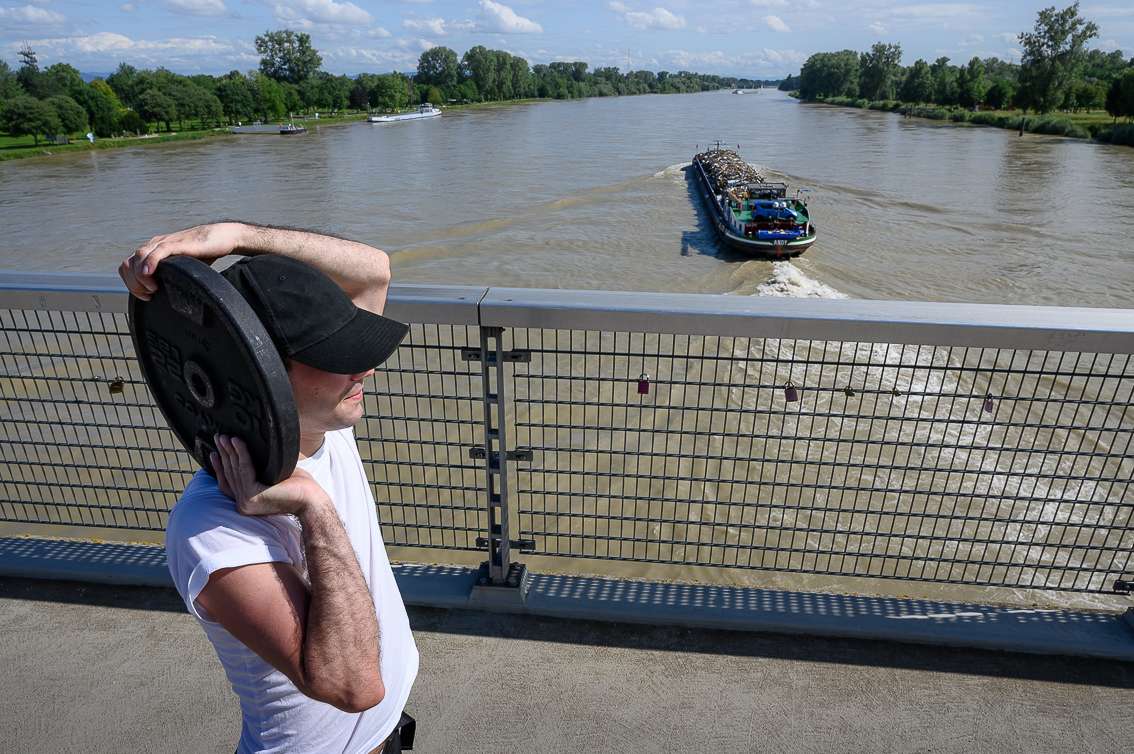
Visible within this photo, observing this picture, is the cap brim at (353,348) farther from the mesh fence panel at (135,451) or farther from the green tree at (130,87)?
the green tree at (130,87)

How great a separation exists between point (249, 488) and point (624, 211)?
2742cm

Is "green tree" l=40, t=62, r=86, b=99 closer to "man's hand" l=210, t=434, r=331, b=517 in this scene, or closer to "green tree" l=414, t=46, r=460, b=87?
"green tree" l=414, t=46, r=460, b=87

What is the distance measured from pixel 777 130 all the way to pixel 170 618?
Result: 6865 centimetres

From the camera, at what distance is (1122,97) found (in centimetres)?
5738

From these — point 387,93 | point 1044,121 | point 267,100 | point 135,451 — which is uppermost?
point 1044,121

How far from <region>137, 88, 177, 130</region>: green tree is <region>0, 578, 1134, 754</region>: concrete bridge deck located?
80044mm

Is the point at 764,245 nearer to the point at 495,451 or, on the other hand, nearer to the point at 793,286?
the point at 793,286

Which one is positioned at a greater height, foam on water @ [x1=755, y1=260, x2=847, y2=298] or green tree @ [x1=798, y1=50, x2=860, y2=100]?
green tree @ [x1=798, y1=50, x2=860, y2=100]

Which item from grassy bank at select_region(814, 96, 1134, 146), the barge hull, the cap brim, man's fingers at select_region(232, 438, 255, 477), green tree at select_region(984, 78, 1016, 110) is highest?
the cap brim

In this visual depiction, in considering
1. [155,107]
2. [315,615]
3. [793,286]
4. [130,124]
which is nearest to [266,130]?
[155,107]

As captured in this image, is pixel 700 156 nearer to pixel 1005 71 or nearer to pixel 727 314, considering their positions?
pixel 727 314

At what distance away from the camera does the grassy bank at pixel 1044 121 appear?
50.0 meters

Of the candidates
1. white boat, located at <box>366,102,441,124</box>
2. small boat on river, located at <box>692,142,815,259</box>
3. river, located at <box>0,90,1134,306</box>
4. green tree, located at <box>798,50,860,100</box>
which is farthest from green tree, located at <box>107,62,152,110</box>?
green tree, located at <box>798,50,860,100</box>

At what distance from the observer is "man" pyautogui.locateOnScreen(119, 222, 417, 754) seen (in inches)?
40.4
